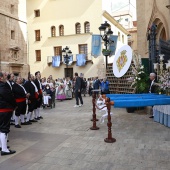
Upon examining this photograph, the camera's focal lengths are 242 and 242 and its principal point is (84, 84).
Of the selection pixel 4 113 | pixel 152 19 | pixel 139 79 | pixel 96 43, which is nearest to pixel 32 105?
pixel 4 113

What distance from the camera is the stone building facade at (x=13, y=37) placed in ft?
85.4

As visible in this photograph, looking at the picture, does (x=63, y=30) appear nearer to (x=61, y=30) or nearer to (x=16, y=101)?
(x=61, y=30)

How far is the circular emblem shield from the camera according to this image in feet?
34.5

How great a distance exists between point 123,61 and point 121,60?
21 cm

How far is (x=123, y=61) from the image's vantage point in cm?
1101

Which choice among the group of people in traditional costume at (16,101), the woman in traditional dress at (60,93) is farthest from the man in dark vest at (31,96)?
the woman in traditional dress at (60,93)

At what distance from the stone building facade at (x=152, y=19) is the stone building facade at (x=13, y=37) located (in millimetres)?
14596

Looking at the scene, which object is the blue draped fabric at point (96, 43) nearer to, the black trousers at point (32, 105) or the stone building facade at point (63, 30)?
the stone building facade at point (63, 30)

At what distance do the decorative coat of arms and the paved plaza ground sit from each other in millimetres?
3053

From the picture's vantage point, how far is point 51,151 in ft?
19.0

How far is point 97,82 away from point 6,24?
562 inches

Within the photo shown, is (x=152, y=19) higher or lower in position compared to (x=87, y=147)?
higher

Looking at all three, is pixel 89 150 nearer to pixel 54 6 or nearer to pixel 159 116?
pixel 159 116

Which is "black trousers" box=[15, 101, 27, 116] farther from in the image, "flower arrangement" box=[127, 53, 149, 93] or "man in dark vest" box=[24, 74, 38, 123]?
"flower arrangement" box=[127, 53, 149, 93]
